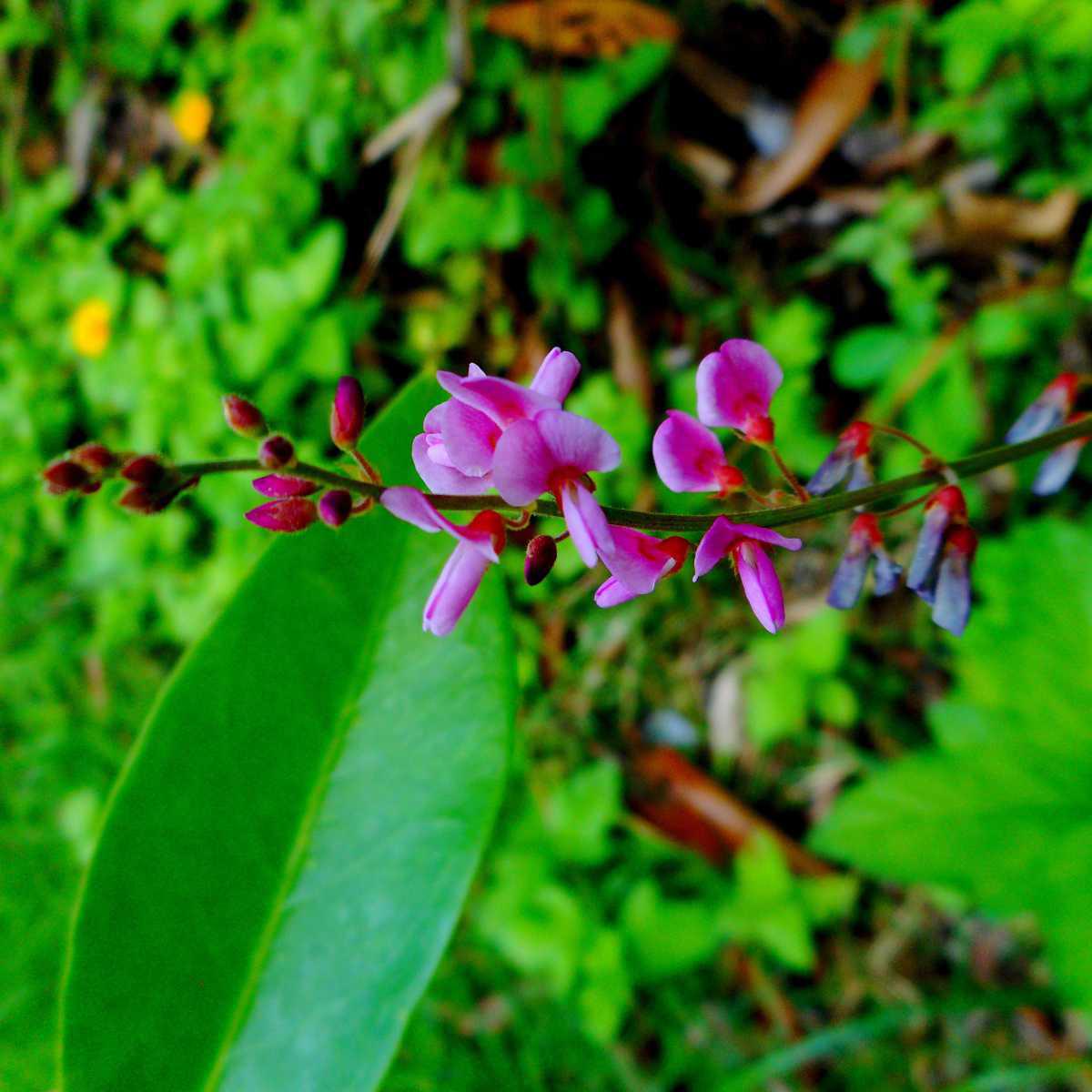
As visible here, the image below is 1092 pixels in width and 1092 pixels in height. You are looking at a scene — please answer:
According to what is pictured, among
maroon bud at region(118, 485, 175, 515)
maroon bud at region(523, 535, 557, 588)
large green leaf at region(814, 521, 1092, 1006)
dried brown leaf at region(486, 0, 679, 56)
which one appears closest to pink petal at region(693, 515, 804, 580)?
maroon bud at region(523, 535, 557, 588)

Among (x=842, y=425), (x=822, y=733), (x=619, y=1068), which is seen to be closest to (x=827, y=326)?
(x=842, y=425)

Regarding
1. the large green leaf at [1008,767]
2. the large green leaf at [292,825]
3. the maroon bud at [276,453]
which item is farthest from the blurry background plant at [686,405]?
the maroon bud at [276,453]

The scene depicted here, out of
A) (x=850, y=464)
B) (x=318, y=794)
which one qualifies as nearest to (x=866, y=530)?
(x=850, y=464)

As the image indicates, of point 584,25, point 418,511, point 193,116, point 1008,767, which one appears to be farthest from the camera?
point 193,116

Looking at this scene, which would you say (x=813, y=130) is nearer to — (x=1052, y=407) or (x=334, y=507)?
(x=1052, y=407)

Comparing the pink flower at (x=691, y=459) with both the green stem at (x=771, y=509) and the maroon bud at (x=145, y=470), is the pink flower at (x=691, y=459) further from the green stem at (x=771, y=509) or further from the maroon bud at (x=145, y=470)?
the maroon bud at (x=145, y=470)

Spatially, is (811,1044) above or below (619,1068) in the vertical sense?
above

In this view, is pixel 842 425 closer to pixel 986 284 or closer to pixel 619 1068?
pixel 986 284
